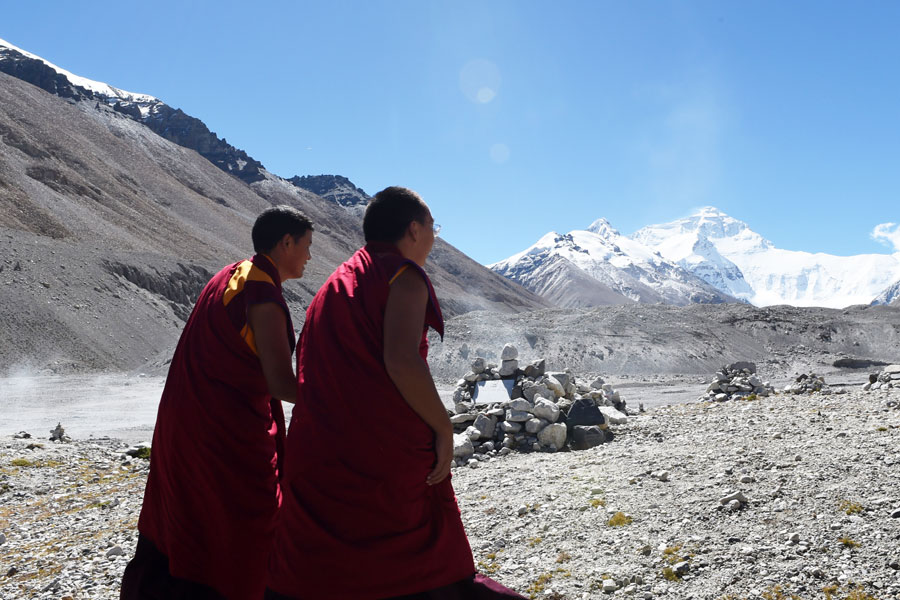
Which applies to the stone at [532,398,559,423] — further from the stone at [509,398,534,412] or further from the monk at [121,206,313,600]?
the monk at [121,206,313,600]

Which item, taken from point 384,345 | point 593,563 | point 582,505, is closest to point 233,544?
point 384,345

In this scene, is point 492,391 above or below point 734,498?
below

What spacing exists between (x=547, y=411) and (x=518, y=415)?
0.41 metres

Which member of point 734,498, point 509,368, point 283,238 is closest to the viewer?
point 283,238

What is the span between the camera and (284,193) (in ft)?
425

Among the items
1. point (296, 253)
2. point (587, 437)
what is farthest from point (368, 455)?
point (587, 437)

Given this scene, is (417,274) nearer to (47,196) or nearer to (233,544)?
(233,544)

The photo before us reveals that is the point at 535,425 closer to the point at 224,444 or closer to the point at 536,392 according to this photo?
the point at 536,392

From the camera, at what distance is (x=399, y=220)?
2.41 metres

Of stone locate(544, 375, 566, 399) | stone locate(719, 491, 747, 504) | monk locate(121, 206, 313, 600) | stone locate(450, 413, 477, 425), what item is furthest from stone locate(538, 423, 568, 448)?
monk locate(121, 206, 313, 600)

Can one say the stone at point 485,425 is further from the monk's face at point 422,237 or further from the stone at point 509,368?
the monk's face at point 422,237

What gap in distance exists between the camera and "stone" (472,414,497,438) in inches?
331

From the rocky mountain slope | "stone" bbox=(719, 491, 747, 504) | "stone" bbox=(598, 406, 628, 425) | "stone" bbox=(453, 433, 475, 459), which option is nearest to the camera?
"stone" bbox=(719, 491, 747, 504)

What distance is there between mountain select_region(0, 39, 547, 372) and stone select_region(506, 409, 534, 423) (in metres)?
23.6
